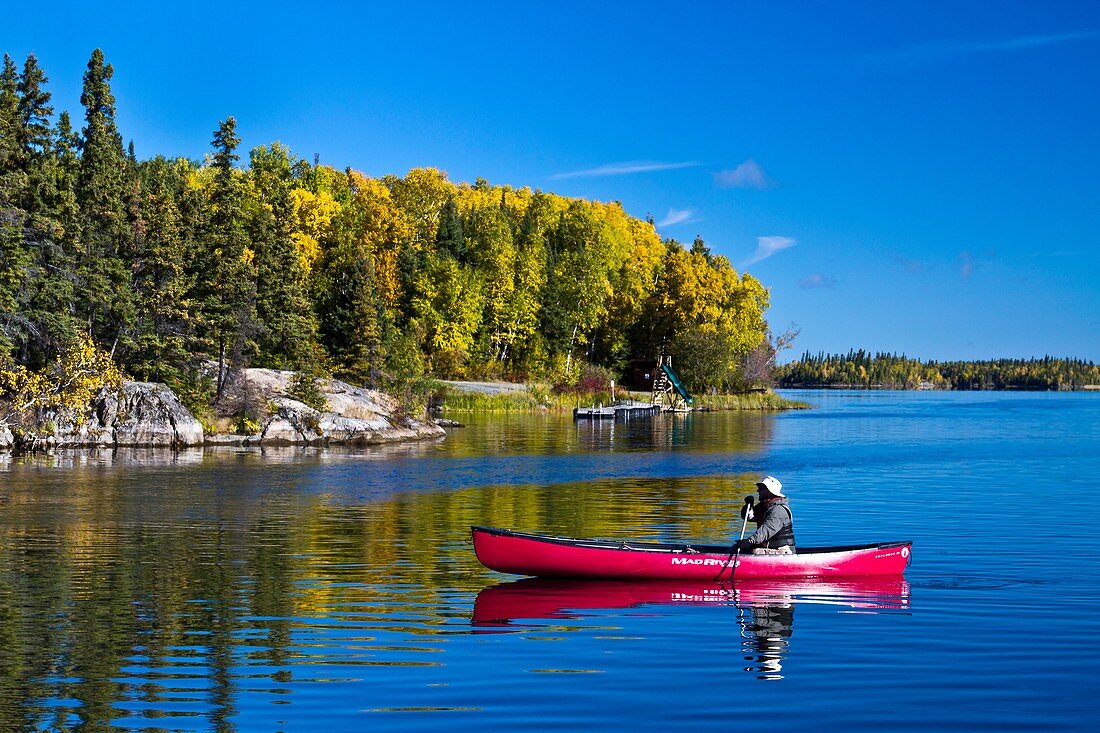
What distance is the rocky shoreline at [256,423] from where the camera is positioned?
47.8 metres

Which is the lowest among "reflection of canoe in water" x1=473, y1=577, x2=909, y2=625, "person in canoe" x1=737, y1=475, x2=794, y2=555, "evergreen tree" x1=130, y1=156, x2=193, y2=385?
"reflection of canoe in water" x1=473, y1=577, x2=909, y2=625

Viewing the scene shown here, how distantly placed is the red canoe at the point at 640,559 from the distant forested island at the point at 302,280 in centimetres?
3030

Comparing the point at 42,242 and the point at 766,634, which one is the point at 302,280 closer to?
the point at 42,242

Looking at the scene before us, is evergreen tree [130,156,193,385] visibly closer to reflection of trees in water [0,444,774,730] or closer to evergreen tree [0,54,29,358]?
evergreen tree [0,54,29,358]

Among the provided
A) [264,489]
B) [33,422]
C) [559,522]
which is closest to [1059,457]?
[559,522]

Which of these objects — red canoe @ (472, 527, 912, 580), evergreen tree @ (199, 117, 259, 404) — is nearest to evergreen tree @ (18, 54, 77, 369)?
evergreen tree @ (199, 117, 259, 404)

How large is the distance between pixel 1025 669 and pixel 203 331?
160 ft

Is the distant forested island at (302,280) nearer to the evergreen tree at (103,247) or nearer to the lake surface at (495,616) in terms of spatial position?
the evergreen tree at (103,247)

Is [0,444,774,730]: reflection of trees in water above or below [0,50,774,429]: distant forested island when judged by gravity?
below

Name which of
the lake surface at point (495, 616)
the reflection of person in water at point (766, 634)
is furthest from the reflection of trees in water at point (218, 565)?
the reflection of person in water at point (766, 634)

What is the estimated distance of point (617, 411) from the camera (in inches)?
3575

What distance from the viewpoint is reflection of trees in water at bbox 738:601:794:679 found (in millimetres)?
13820

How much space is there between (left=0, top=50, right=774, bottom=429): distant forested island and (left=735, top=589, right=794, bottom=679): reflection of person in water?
3407cm

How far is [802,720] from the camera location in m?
11.6
